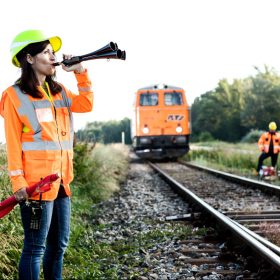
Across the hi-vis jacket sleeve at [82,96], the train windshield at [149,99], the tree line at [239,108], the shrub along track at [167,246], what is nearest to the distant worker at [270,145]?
the shrub along track at [167,246]

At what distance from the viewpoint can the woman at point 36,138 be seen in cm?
266

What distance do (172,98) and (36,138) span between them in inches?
703

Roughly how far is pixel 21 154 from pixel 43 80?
506 millimetres

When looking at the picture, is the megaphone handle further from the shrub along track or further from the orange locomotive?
the orange locomotive

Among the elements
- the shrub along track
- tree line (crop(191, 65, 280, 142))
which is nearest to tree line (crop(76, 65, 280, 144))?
tree line (crop(191, 65, 280, 142))

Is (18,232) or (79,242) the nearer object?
(18,232)

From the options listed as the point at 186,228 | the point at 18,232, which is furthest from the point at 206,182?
the point at 18,232

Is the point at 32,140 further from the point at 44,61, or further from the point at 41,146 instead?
the point at 44,61

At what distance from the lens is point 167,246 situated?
513 cm

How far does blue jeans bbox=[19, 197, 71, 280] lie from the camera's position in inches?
106

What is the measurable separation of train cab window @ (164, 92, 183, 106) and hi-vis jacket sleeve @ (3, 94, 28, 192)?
17660mm

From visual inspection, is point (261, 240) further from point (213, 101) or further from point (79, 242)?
point (213, 101)

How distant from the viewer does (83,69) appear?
2934 mm

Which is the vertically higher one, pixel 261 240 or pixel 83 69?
pixel 83 69
